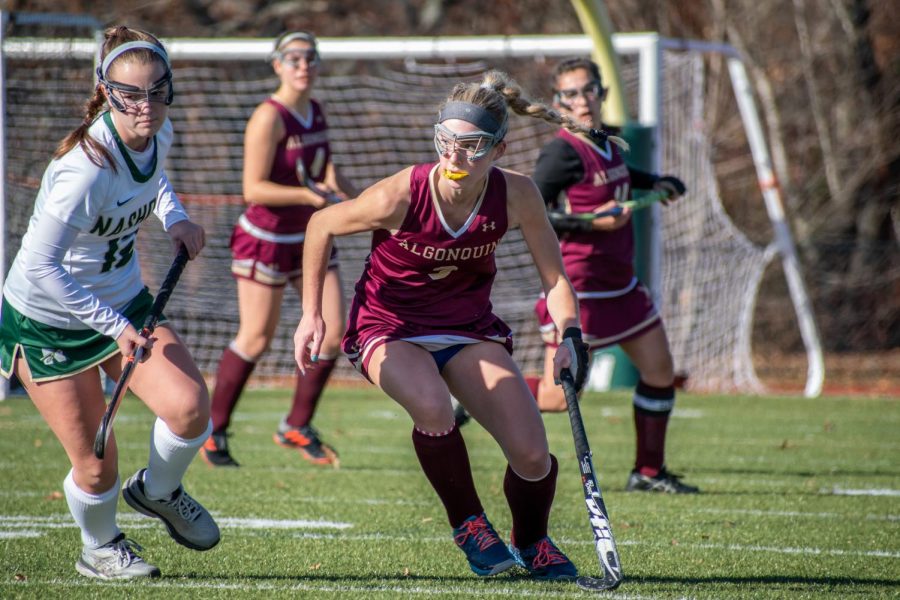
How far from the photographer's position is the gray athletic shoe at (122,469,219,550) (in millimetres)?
4059

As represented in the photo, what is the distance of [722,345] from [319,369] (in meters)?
5.98

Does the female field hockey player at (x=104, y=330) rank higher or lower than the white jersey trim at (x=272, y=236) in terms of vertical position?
higher

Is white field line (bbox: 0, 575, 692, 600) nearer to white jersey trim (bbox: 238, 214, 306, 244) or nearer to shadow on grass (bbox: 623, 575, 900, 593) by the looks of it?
shadow on grass (bbox: 623, 575, 900, 593)

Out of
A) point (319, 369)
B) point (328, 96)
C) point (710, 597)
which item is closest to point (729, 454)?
point (319, 369)

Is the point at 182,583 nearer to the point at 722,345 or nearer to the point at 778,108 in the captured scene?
the point at 722,345

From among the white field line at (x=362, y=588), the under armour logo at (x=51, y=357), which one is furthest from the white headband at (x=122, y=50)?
the white field line at (x=362, y=588)

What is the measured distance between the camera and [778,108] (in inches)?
650

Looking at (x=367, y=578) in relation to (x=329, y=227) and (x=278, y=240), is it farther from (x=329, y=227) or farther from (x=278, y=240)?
(x=278, y=240)

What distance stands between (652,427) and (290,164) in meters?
2.50

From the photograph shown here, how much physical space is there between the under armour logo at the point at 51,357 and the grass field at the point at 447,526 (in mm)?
693

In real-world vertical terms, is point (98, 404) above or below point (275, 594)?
above

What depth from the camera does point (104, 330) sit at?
3.80 metres

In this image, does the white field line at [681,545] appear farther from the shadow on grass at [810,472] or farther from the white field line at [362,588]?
the shadow on grass at [810,472]

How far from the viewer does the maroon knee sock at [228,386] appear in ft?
22.7
